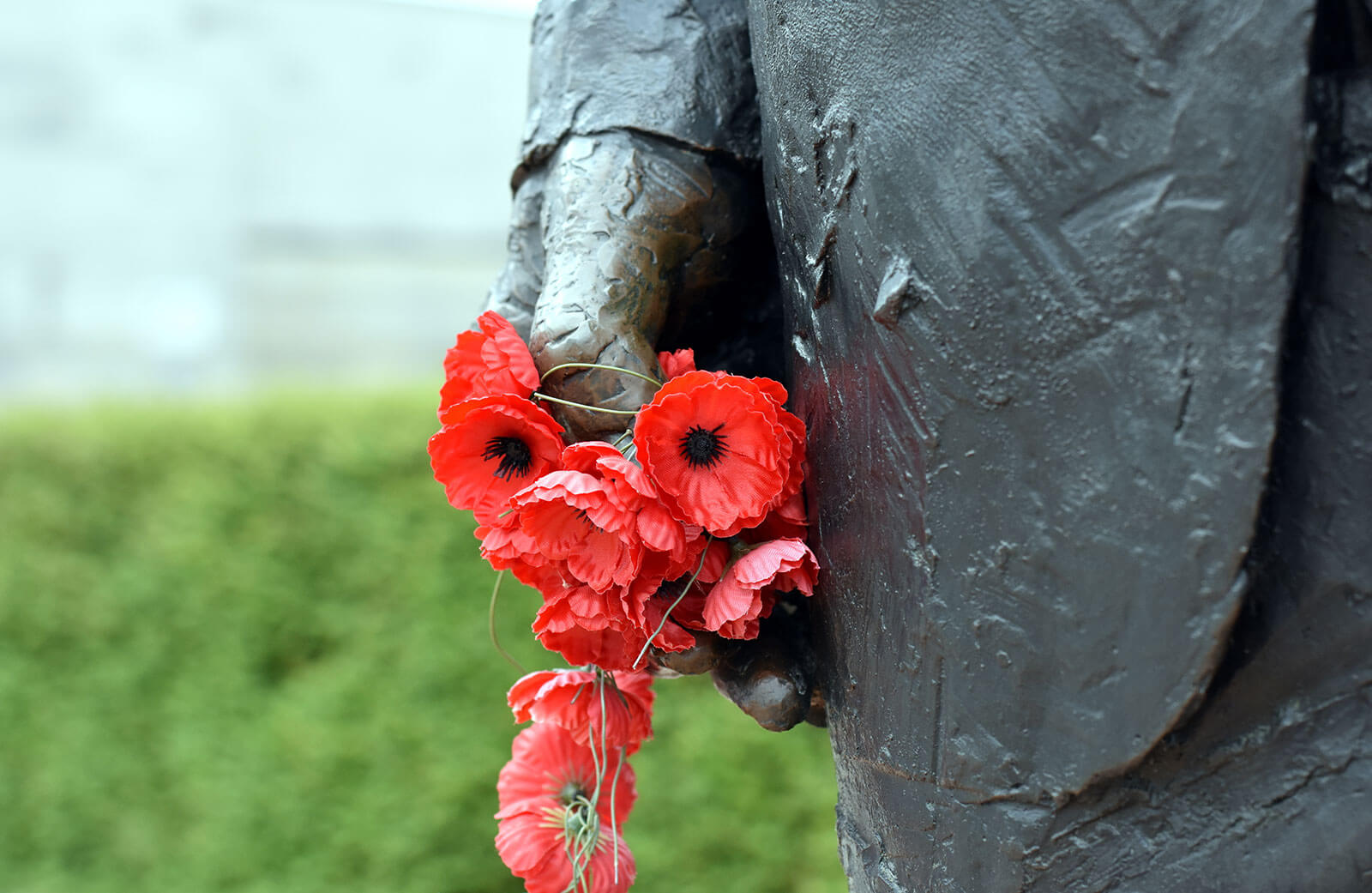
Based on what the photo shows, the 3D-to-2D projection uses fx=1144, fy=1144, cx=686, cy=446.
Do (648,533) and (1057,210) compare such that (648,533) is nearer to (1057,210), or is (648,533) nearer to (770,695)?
(770,695)

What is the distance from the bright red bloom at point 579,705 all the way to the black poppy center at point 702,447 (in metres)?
0.29

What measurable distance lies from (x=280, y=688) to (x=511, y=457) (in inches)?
Result: 113

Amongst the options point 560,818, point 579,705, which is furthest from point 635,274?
point 560,818

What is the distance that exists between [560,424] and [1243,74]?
0.62m

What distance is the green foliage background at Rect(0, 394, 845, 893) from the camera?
336cm

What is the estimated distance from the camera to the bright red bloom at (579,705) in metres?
1.13

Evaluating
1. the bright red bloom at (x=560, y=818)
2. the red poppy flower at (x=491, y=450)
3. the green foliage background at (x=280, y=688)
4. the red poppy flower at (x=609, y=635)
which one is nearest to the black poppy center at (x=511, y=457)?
the red poppy flower at (x=491, y=450)

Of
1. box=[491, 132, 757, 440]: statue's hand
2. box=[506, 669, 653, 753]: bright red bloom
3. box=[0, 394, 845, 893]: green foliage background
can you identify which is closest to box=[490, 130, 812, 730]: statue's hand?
box=[491, 132, 757, 440]: statue's hand

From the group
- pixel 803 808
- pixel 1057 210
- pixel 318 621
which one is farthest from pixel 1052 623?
pixel 318 621

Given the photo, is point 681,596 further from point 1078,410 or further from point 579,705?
point 1078,410

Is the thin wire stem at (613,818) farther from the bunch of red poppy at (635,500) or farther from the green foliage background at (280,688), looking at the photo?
the green foliage background at (280,688)

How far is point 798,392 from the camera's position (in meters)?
1.07

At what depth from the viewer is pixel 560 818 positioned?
47.6 inches

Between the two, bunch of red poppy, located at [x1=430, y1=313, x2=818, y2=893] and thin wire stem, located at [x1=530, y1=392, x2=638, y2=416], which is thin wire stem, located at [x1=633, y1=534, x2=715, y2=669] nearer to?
bunch of red poppy, located at [x1=430, y1=313, x2=818, y2=893]
